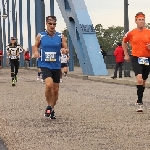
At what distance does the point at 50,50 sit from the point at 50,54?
85 mm

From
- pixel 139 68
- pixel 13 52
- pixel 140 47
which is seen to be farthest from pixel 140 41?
pixel 13 52

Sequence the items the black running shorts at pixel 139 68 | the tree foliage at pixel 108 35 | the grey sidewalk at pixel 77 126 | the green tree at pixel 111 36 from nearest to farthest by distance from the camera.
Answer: the grey sidewalk at pixel 77 126, the black running shorts at pixel 139 68, the tree foliage at pixel 108 35, the green tree at pixel 111 36

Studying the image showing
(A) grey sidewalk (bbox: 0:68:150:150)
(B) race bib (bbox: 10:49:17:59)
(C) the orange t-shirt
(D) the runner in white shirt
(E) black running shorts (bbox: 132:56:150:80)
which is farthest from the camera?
(B) race bib (bbox: 10:49:17:59)

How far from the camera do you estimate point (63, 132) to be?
7.34 metres

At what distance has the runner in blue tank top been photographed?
29.7ft

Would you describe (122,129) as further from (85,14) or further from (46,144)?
(85,14)

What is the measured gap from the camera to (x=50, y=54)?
9.07 metres

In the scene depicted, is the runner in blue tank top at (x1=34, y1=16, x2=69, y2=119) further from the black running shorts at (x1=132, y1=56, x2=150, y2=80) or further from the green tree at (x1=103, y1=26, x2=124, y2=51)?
the green tree at (x1=103, y1=26, x2=124, y2=51)

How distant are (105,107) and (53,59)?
2126 millimetres

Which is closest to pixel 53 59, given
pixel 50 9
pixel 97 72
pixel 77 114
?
pixel 77 114

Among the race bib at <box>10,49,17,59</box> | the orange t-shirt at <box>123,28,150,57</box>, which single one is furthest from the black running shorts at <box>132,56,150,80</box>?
the race bib at <box>10,49,17,59</box>

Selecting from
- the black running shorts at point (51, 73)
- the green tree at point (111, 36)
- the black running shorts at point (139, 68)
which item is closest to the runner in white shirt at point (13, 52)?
the black running shorts at point (139, 68)

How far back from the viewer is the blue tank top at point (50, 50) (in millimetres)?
9109

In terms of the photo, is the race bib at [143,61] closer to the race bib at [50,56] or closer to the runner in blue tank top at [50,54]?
the runner in blue tank top at [50,54]
